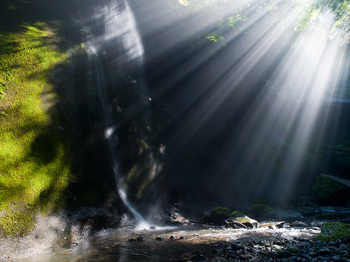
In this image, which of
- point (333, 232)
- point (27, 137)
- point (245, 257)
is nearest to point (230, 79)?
point (333, 232)

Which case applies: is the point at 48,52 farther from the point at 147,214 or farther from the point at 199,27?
the point at 199,27

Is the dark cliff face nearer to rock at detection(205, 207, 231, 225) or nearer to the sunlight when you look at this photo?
the sunlight

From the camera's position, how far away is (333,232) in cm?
689

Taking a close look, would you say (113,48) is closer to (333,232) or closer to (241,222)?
(241,222)

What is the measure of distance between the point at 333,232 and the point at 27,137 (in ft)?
31.5

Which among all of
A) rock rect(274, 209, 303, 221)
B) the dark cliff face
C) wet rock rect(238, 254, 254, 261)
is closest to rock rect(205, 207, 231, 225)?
the dark cliff face

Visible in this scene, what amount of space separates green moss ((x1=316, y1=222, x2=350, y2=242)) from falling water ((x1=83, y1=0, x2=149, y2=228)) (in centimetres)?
624

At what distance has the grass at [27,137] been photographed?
5.76 meters

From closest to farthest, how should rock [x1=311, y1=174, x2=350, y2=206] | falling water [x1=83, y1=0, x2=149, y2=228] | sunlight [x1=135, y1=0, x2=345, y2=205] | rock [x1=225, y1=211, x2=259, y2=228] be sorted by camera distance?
1. rock [x1=225, y1=211, x2=259, y2=228]
2. falling water [x1=83, y1=0, x2=149, y2=228]
3. rock [x1=311, y1=174, x2=350, y2=206]
4. sunlight [x1=135, y1=0, x2=345, y2=205]

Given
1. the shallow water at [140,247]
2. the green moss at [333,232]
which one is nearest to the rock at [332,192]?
the shallow water at [140,247]

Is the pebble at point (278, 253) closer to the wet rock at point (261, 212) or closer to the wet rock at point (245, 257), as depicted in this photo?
the wet rock at point (245, 257)

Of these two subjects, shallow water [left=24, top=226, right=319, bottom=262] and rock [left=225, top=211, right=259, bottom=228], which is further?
rock [left=225, top=211, right=259, bottom=228]

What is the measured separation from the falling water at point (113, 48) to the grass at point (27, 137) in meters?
2.37

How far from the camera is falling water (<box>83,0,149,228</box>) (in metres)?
10.2
